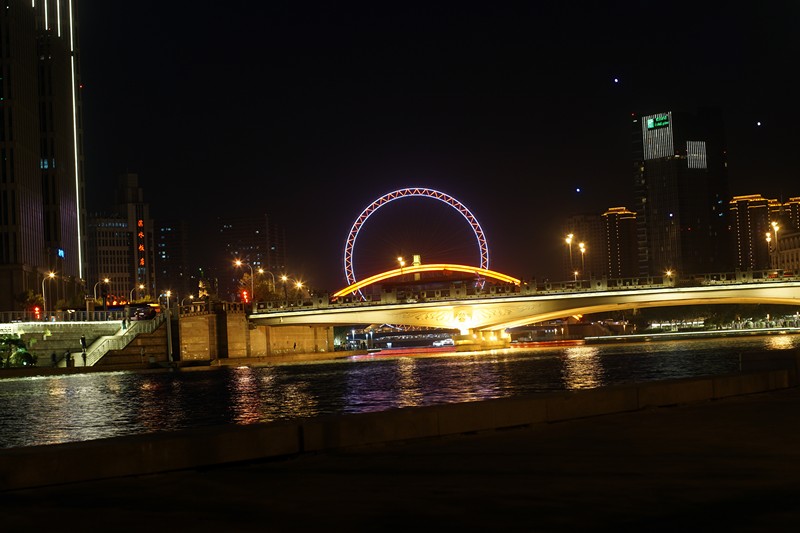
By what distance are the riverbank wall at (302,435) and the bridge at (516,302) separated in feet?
278

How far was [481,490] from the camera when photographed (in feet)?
47.9

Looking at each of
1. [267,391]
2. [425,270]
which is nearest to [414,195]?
[425,270]

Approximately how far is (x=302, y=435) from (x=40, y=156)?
140m

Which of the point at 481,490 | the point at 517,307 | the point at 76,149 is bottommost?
the point at 481,490

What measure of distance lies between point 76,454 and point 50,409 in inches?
1571

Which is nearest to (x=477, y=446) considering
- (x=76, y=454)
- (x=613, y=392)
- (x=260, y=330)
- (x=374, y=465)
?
(x=374, y=465)

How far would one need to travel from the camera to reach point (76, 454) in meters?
15.9

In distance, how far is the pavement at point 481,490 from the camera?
41.7 ft

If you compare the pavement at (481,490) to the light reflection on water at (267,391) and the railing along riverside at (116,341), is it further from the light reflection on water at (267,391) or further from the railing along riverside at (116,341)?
the railing along riverside at (116,341)

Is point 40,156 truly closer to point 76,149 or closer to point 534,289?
point 76,149

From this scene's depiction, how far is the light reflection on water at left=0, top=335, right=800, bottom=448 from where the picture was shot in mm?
44562

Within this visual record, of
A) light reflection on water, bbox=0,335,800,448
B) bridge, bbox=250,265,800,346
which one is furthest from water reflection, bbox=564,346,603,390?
bridge, bbox=250,265,800,346

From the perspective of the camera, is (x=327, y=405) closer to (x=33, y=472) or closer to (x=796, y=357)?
(x=796, y=357)

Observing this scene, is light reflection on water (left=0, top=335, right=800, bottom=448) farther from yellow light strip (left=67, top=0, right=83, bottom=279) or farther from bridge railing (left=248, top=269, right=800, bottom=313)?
yellow light strip (left=67, top=0, right=83, bottom=279)
